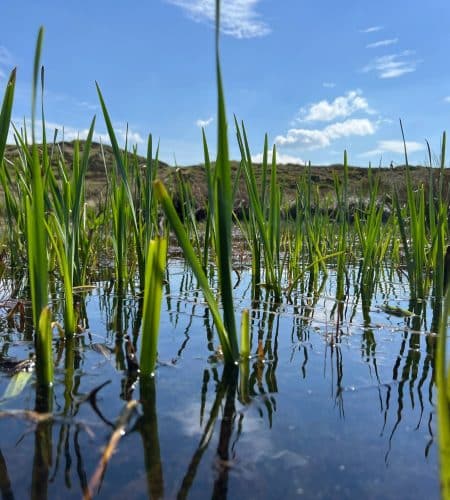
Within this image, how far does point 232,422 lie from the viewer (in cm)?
77

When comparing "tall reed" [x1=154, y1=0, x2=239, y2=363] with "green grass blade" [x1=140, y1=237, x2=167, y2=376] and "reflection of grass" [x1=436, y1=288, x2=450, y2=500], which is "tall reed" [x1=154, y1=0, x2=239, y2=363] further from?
"reflection of grass" [x1=436, y1=288, x2=450, y2=500]

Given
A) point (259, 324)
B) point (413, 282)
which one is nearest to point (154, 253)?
point (259, 324)

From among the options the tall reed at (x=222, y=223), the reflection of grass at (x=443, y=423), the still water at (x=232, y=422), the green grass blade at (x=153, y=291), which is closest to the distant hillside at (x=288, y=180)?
the still water at (x=232, y=422)

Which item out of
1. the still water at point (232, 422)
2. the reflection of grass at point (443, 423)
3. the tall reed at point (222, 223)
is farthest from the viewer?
the tall reed at point (222, 223)

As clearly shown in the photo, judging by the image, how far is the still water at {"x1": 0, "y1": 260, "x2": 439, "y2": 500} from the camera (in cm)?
62

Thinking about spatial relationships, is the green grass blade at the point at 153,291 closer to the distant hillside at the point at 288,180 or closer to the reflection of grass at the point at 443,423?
the reflection of grass at the point at 443,423

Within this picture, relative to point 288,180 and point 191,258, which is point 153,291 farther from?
point 288,180

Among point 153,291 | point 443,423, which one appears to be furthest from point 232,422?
point 443,423

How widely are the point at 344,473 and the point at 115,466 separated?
0.32 metres

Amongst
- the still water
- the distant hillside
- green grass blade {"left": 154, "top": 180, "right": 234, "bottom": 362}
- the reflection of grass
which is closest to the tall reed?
green grass blade {"left": 154, "top": 180, "right": 234, "bottom": 362}

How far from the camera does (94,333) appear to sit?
1.32 m

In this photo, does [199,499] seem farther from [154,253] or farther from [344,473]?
[154,253]

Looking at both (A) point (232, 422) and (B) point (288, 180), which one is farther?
(B) point (288, 180)

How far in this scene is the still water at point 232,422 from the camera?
62cm
